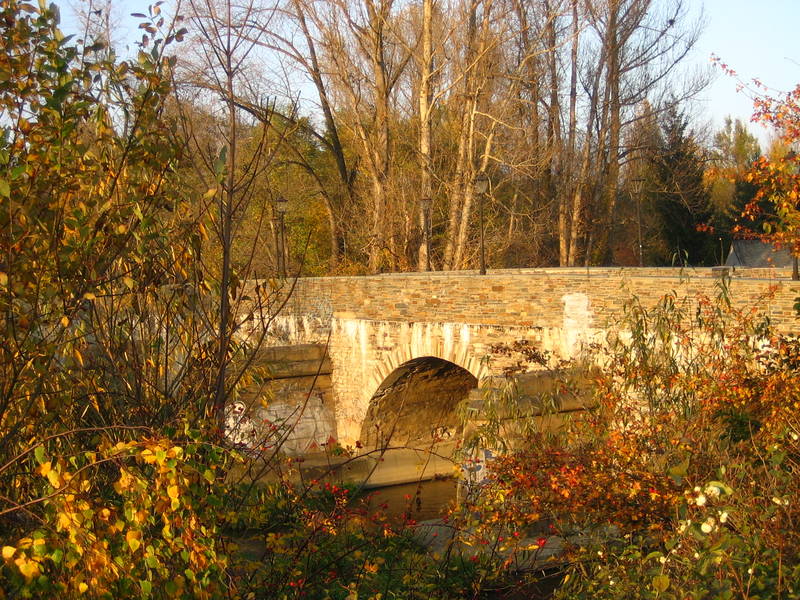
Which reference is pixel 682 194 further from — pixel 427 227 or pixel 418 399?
pixel 418 399

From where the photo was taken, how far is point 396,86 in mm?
21828

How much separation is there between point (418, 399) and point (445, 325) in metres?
3.19

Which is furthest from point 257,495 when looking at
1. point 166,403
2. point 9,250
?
point 9,250

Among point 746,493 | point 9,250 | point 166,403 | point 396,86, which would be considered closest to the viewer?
point 9,250

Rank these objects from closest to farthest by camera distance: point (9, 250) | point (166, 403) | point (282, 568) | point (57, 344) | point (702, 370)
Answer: point (9, 250) → point (57, 344) → point (166, 403) → point (282, 568) → point (702, 370)

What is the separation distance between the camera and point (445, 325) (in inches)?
484

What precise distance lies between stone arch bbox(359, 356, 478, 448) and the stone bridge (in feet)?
0.08

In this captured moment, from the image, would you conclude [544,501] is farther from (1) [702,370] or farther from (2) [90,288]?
(2) [90,288]

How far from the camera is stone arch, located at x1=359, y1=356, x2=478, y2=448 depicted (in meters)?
13.9

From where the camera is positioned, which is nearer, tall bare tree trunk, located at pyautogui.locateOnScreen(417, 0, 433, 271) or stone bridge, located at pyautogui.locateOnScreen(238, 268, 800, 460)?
stone bridge, located at pyautogui.locateOnScreen(238, 268, 800, 460)

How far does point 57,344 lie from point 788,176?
616cm

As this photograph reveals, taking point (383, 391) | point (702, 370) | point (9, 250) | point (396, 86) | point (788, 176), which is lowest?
point (383, 391)

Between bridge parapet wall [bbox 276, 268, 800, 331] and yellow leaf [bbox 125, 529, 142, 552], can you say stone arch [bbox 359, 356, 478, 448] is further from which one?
yellow leaf [bbox 125, 529, 142, 552]

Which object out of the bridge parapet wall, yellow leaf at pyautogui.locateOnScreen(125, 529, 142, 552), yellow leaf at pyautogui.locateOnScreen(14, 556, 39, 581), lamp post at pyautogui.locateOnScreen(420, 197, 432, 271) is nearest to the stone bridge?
the bridge parapet wall
